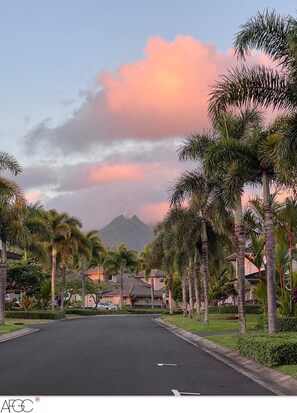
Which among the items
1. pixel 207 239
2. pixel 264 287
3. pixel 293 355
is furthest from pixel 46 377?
pixel 207 239

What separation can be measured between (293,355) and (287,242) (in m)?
17.1

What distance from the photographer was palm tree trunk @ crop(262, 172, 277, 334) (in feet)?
65.9

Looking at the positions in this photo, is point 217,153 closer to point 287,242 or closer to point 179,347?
point 179,347

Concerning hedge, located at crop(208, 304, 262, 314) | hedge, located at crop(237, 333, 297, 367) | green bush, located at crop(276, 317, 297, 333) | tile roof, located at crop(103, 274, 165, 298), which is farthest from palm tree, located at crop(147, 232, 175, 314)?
tile roof, located at crop(103, 274, 165, 298)

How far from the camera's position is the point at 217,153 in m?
21.7

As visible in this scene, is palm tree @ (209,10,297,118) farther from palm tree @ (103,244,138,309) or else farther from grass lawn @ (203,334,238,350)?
palm tree @ (103,244,138,309)

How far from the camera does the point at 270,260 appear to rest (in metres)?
20.9

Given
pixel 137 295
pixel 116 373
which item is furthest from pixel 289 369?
pixel 137 295

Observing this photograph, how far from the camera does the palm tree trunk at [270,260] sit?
65.9ft

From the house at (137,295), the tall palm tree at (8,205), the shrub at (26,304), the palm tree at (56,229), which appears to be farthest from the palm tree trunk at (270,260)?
the house at (137,295)

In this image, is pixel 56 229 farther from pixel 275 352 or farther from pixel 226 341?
pixel 275 352

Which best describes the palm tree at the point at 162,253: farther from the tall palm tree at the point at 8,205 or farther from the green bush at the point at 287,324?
the green bush at the point at 287,324

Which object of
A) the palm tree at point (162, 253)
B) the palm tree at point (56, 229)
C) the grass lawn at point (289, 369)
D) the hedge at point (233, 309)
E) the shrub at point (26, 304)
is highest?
the palm tree at point (56, 229)

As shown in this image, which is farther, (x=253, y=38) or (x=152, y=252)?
(x=152, y=252)
